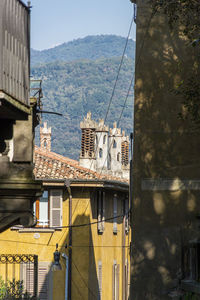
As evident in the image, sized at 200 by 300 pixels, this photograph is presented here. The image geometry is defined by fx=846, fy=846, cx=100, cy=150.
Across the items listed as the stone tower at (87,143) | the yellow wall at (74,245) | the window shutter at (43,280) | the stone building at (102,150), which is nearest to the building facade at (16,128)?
the yellow wall at (74,245)

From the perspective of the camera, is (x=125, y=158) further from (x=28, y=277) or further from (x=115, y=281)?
(x=28, y=277)

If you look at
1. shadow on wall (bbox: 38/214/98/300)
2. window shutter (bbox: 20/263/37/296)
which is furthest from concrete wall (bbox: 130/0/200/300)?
shadow on wall (bbox: 38/214/98/300)

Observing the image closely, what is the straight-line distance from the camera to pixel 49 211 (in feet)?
111

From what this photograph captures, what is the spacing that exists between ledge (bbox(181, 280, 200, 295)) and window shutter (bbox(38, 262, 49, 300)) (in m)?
14.9

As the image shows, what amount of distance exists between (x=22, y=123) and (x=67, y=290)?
17.8m

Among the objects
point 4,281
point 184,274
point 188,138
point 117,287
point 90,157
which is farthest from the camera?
point 90,157

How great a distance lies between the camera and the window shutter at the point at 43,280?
109ft

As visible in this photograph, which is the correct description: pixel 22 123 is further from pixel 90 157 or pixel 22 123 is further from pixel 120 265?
pixel 90 157

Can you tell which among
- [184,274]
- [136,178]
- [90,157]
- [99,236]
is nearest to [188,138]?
[136,178]

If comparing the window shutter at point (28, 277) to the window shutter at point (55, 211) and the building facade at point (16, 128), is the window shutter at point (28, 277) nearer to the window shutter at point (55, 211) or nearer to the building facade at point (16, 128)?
the window shutter at point (55, 211)

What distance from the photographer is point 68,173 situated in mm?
34938

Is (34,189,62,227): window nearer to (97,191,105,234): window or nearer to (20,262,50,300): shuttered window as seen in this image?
(20,262,50,300): shuttered window

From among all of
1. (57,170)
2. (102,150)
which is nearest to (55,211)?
(57,170)

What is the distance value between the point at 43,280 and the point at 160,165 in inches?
532
